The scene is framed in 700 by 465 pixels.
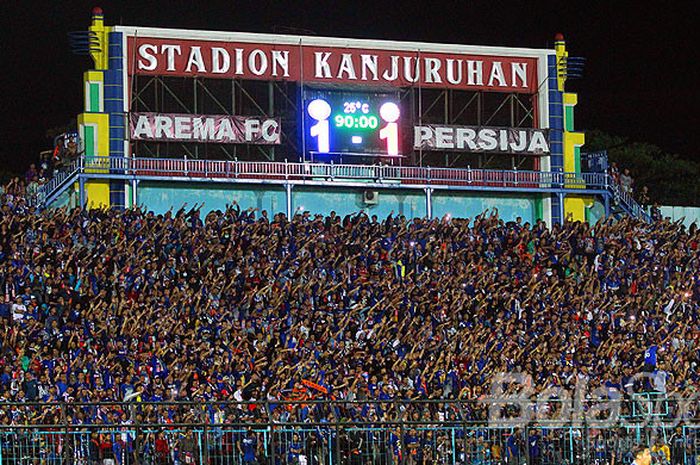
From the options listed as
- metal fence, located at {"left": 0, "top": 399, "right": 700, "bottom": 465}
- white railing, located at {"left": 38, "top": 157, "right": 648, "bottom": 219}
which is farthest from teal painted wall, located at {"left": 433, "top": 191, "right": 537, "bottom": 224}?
metal fence, located at {"left": 0, "top": 399, "right": 700, "bottom": 465}

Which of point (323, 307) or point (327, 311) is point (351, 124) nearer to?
point (323, 307)

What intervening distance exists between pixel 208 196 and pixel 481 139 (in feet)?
26.8

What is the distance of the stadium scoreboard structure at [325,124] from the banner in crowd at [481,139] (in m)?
0.04

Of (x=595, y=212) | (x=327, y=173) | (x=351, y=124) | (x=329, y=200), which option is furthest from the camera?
(x=595, y=212)

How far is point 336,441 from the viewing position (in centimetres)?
1975

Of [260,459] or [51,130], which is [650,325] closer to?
[260,459]

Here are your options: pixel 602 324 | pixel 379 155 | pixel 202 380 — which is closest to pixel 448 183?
pixel 379 155

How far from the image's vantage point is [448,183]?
42031 mm

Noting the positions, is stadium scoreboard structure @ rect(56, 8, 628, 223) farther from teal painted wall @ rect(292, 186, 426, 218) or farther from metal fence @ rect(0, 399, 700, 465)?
metal fence @ rect(0, 399, 700, 465)

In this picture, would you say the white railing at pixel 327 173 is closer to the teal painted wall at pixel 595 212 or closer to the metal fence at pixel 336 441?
the teal painted wall at pixel 595 212

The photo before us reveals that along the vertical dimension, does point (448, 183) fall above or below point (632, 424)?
above

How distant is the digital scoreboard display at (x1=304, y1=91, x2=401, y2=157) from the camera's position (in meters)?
41.1

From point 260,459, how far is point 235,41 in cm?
2237

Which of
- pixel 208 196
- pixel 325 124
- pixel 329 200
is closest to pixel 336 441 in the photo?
pixel 208 196
